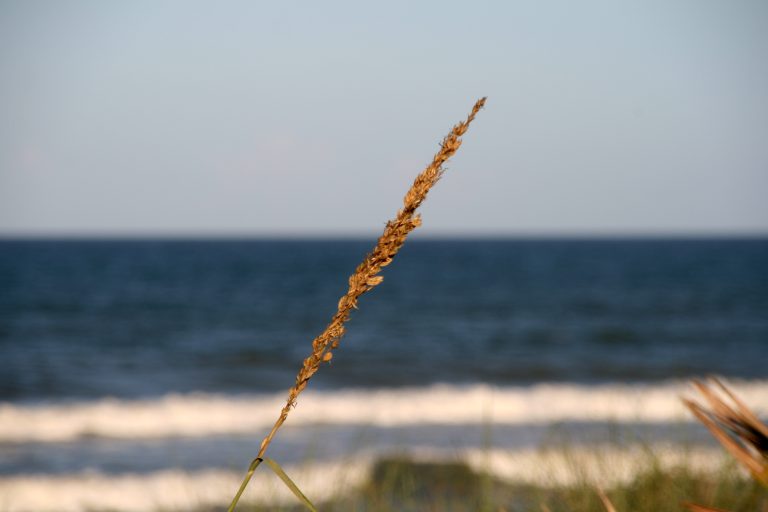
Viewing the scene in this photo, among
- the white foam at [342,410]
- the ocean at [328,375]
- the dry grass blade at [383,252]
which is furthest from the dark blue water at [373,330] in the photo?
the dry grass blade at [383,252]

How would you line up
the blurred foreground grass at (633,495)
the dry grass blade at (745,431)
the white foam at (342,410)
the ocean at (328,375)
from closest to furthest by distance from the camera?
the dry grass blade at (745,431), the blurred foreground grass at (633,495), the ocean at (328,375), the white foam at (342,410)

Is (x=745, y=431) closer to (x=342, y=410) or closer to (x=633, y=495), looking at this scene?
(x=633, y=495)

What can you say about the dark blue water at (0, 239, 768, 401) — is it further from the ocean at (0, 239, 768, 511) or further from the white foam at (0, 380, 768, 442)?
the white foam at (0, 380, 768, 442)

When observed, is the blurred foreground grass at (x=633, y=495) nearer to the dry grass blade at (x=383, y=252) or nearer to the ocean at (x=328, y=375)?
the ocean at (x=328, y=375)

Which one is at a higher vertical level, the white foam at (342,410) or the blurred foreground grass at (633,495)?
the blurred foreground grass at (633,495)

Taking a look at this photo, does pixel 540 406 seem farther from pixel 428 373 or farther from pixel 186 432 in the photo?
pixel 186 432

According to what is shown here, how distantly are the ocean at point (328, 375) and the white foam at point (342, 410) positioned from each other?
7 centimetres

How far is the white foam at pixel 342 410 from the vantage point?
1468cm

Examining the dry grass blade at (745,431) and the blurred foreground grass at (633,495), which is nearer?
the dry grass blade at (745,431)

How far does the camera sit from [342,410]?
16406 millimetres

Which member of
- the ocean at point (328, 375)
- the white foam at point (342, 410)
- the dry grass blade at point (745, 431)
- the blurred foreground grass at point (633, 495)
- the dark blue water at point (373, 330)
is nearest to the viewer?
the dry grass blade at point (745, 431)

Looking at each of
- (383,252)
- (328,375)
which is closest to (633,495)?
(383,252)

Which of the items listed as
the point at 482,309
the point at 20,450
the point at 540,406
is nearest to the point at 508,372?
the point at 540,406

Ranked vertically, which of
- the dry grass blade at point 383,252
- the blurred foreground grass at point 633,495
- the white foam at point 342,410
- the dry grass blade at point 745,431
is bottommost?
the white foam at point 342,410
